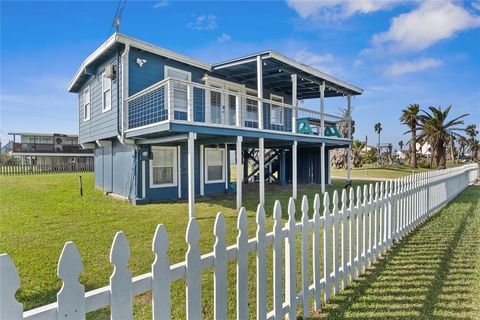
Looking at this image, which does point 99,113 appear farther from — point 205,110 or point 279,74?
point 279,74

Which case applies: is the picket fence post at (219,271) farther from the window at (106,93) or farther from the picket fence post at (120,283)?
the window at (106,93)

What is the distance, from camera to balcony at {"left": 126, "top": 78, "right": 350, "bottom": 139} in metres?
7.76

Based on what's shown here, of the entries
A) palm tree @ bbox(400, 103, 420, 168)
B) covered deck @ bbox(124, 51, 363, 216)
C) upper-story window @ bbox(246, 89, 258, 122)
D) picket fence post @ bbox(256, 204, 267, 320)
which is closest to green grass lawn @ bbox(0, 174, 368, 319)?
picket fence post @ bbox(256, 204, 267, 320)

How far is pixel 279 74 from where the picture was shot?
41.4ft

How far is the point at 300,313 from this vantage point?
2.84 m

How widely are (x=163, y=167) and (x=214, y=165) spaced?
8.45 ft

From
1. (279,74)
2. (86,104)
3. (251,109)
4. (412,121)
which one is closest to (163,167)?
(251,109)

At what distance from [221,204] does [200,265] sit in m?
7.95

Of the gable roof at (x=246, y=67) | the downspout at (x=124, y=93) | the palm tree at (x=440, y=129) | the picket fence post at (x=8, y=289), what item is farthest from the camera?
the palm tree at (x=440, y=129)

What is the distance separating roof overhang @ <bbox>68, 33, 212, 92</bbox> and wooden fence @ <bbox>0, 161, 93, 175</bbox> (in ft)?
56.4

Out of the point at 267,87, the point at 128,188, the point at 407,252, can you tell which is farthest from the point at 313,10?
the point at 128,188

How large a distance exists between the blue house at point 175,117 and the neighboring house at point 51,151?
21.7 meters

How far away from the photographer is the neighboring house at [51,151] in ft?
104

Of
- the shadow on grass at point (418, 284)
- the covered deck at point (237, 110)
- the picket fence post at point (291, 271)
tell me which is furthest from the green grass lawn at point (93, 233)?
the covered deck at point (237, 110)
